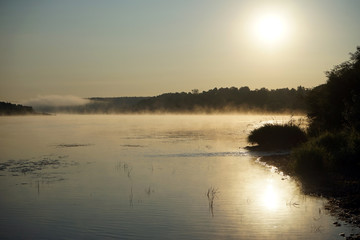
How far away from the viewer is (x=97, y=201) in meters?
17.2

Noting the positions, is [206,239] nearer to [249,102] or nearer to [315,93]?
[315,93]

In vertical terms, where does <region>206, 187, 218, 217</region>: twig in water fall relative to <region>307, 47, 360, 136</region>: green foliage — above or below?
below

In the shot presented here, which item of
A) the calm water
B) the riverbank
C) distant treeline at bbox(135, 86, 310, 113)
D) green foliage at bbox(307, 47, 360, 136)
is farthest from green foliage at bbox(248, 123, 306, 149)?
distant treeline at bbox(135, 86, 310, 113)

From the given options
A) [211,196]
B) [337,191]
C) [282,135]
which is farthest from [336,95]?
[211,196]

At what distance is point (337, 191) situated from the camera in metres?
18.1

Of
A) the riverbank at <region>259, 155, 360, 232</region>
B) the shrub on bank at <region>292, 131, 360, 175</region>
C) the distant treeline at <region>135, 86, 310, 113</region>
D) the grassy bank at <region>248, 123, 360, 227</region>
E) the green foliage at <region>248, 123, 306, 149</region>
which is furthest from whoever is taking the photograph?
the distant treeline at <region>135, 86, 310, 113</region>

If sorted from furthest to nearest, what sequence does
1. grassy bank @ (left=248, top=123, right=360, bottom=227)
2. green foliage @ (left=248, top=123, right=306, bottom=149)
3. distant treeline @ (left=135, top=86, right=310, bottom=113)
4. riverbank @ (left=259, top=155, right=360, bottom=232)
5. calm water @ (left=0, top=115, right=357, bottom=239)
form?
distant treeline @ (left=135, top=86, right=310, bottom=113) → green foliage @ (left=248, top=123, right=306, bottom=149) → grassy bank @ (left=248, top=123, right=360, bottom=227) → riverbank @ (left=259, top=155, right=360, bottom=232) → calm water @ (left=0, top=115, right=357, bottom=239)

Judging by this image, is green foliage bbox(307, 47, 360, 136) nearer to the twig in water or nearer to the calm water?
the calm water

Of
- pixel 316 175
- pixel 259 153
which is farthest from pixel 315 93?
pixel 316 175

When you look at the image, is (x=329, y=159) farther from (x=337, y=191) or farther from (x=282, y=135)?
(x=282, y=135)

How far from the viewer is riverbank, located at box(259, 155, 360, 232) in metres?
14.5

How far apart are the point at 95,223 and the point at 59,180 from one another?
8611mm

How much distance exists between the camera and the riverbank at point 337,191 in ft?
47.5

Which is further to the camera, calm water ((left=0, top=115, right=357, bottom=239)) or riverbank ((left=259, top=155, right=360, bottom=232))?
riverbank ((left=259, top=155, right=360, bottom=232))
